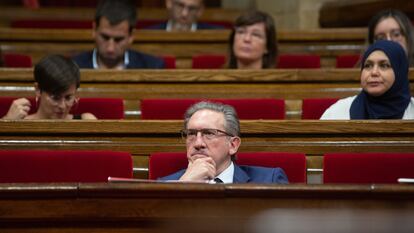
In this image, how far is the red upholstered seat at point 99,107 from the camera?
4.69 feet

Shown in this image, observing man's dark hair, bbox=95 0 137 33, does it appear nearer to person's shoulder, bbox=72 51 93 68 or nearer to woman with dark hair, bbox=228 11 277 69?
person's shoulder, bbox=72 51 93 68

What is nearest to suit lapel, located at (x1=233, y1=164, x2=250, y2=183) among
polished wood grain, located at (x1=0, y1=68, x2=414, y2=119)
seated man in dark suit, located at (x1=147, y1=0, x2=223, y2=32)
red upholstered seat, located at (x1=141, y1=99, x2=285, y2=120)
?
red upholstered seat, located at (x1=141, y1=99, x2=285, y2=120)

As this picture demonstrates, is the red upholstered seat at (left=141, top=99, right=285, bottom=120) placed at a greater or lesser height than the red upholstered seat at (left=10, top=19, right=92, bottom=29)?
lesser

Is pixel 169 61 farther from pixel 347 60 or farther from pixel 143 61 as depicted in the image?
pixel 347 60

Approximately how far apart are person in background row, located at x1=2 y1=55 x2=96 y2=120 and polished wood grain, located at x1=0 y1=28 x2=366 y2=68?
2.22 ft

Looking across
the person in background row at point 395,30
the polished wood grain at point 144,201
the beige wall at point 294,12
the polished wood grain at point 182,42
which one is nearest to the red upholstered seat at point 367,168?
the polished wood grain at point 144,201

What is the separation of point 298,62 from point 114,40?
1.40 ft

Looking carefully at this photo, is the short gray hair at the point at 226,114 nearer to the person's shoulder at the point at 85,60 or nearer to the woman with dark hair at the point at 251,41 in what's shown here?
the woman with dark hair at the point at 251,41


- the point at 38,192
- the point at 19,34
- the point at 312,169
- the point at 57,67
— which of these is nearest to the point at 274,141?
the point at 312,169

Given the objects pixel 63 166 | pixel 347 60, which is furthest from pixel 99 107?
pixel 347 60

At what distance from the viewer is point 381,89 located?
1.36m

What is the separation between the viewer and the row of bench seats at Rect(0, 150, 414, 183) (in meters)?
1.09

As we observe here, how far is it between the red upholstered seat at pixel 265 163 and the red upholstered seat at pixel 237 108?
28 centimetres

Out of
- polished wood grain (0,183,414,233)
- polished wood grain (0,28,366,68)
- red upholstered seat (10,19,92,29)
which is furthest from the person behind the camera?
red upholstered seat (10,19,92,29)
